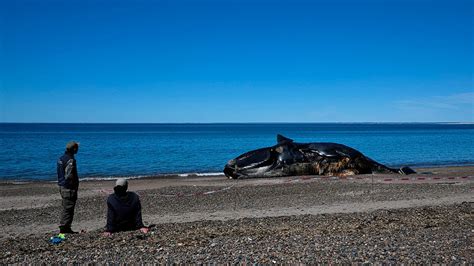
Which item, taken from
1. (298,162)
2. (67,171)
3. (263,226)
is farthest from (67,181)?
(298,162)

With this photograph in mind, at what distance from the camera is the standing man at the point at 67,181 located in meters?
11.7

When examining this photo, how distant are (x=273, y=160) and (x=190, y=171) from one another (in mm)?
11406

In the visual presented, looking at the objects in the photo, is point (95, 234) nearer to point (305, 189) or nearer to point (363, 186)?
point (305, 189)

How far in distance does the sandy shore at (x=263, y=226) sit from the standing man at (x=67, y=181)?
0.62 meters

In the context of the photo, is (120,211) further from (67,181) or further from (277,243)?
(277,243)

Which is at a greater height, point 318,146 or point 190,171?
point 318,146

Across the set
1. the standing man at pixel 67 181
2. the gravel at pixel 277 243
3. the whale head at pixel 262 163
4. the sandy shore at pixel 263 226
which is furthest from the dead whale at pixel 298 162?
the standing man at pixel 67 181

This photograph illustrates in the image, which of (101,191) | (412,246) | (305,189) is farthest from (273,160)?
(412,246)

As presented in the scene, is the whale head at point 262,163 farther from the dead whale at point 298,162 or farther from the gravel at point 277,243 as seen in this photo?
the gravel at point 277,243

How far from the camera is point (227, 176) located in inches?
1190

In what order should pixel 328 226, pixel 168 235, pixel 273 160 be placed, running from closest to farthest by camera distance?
pixel 168 235, pixel 328 226, pixel 273 160

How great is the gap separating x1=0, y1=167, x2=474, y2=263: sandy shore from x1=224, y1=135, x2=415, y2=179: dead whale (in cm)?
649

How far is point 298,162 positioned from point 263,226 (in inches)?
700

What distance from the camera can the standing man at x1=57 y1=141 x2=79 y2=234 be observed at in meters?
11.7
